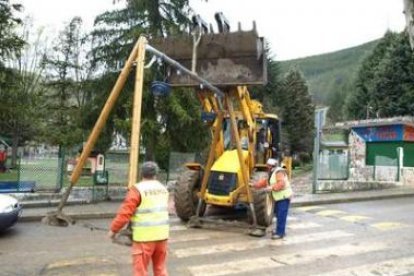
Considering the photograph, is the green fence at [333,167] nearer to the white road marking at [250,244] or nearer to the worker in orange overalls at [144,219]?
the white road marking at [250,244]

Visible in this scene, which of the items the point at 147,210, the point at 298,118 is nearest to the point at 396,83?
the point at 298,118

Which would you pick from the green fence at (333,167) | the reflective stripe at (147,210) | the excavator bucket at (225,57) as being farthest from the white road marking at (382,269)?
the green fence at (333,167)

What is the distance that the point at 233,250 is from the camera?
11234 mm

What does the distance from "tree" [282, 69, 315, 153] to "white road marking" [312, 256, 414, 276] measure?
4896cm

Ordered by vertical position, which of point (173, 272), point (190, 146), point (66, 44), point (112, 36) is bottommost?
point (173, 272)

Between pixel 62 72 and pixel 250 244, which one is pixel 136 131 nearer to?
pixel 250 244

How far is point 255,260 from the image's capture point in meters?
10.4

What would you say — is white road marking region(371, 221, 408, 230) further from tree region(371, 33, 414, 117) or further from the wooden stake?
tree region(371, 33, 414, 117)

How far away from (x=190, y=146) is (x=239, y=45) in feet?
34.9

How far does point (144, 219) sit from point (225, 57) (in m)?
6.77

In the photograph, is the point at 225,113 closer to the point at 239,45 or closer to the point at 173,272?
the point at 239,45

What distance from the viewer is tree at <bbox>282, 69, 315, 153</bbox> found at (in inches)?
2381

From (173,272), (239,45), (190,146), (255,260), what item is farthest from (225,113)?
(190,146)

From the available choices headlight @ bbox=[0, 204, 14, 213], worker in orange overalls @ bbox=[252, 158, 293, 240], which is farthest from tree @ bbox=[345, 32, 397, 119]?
headlight @ bbox=[0, 204, 14, 213]
